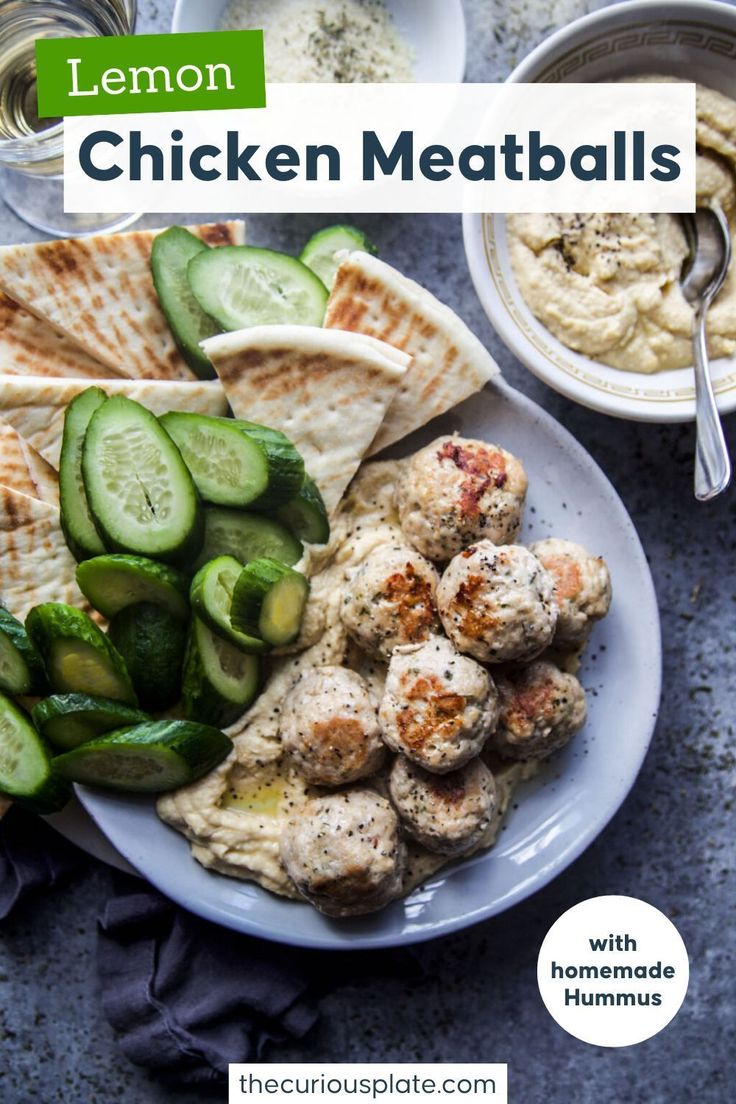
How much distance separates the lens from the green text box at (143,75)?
1.82 metres

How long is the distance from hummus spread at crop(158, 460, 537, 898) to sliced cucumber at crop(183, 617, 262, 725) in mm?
49

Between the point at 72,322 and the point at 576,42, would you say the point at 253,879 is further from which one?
the point at 576,42

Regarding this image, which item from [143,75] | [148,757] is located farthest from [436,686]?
[143,75]

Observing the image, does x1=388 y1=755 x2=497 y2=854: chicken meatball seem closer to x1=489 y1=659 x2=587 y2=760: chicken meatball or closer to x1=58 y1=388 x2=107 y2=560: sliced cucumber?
x1=489 y1=659 x2=587 y2=760: chicken meatball

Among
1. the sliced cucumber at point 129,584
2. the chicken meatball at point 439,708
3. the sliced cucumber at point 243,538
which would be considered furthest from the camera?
the sliced cucumber at point 243,538

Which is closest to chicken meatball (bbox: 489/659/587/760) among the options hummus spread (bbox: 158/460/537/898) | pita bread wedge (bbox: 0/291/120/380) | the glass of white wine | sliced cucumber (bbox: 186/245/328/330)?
hummus spread (bbox: 158/460/537/898)

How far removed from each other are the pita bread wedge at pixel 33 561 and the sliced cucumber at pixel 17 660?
5cm

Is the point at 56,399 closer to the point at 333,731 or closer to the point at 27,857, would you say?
the point at 333,731

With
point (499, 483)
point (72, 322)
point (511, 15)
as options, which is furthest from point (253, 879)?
point (511, 15)

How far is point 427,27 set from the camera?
214cm

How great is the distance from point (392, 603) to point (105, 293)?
0.86 m

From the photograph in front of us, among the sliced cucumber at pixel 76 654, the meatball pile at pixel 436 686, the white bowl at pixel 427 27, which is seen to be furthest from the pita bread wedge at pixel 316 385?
the white bowl at pixel 427 27

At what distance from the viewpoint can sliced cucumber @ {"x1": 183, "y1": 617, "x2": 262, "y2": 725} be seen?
6.08 ft

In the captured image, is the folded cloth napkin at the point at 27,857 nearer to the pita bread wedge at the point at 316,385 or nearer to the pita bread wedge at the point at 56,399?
the pita bread wedge at the point at 56,399
